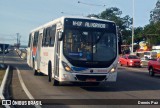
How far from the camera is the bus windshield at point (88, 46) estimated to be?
51.7ft

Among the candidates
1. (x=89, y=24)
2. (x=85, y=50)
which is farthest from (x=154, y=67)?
(x=85, y=50)

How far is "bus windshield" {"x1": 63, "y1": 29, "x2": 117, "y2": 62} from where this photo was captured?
51.7ft

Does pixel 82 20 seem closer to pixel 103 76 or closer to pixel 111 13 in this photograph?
pixel 103 76

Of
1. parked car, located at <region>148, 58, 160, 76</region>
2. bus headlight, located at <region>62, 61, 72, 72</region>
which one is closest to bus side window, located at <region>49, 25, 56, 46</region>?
bus headlight, located at <region>62, 61, 72, 72</region>

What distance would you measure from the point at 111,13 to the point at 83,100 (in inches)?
3722

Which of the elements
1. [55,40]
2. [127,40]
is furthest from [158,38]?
[55,40]

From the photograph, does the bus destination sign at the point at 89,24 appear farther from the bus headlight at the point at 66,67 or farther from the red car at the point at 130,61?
the red car at the point at 130,61

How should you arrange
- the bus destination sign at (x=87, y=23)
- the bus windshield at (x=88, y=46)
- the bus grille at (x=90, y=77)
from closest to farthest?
the bus grille at (x=90, y=77) → the bus windshield at (x=88, y=46) → the bus destination sign at (x=87, y=23)

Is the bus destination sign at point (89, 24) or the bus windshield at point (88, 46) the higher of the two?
the bus destination sign at point (89, 24)

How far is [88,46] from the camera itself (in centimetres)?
1585

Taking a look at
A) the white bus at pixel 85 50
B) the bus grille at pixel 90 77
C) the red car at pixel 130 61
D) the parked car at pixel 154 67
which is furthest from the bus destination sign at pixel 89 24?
the red car at pixel 130 61

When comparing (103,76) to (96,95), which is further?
(103,76)

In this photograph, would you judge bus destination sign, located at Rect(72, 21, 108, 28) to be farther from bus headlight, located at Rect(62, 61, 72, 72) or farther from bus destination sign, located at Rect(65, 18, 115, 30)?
bus headlight, located at Rect(62, 61, 72, 72)

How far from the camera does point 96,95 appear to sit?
1466cm
